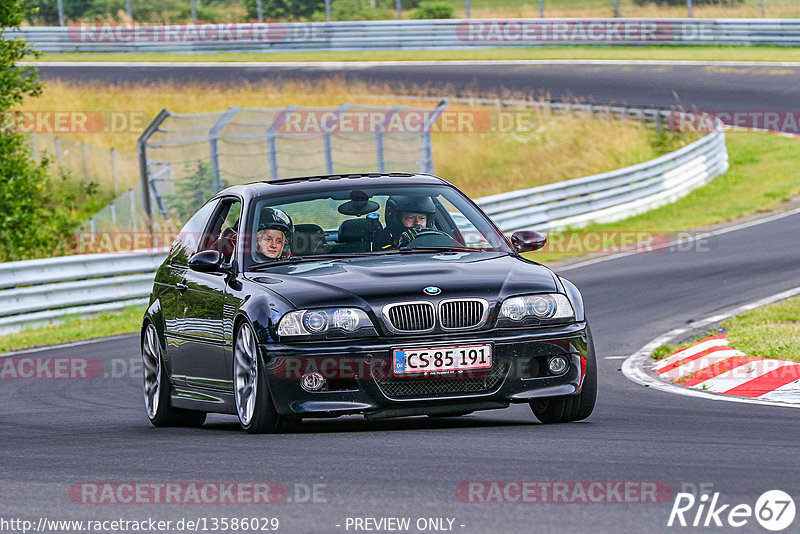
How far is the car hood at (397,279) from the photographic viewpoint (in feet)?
23.7

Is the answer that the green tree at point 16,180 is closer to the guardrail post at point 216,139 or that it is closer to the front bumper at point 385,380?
the guardrail post at point 216,139

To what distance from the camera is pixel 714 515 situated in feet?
16.1

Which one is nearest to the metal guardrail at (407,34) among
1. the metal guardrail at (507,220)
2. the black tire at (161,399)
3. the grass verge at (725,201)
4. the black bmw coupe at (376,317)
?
the grass verge at (725,201)

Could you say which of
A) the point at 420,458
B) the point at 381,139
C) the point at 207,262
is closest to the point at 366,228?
the point at 207,262

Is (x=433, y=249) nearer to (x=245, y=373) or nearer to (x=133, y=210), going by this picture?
(x=245, y=373)

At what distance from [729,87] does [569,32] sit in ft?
31.1

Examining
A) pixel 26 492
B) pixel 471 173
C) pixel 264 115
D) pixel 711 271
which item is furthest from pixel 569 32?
pixel 26 492

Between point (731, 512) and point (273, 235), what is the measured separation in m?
4.06

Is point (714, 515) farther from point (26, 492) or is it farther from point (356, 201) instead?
point (356, 201)

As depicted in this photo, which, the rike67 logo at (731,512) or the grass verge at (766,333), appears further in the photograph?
the grass verge at (766,333)

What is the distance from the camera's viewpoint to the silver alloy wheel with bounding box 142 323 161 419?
30.6ft

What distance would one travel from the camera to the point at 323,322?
7168mm

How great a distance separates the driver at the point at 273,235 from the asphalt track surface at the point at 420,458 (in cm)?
104

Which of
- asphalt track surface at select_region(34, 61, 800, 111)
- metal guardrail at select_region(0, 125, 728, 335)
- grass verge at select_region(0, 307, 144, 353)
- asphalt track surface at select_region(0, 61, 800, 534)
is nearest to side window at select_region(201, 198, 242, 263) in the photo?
asphalt track surface at select_region(0, 61, 800, 534)
